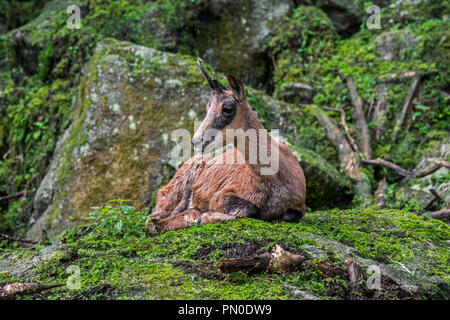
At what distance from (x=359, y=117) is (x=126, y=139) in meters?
4.86

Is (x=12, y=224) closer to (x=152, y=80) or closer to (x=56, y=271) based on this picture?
(x=152, y=80)

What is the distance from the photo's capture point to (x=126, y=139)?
770 centimetres

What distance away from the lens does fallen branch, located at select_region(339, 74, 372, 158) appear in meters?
8.80

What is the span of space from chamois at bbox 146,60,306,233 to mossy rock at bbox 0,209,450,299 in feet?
0.98

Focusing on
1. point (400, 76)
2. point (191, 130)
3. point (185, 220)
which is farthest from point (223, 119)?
point (400, 76)

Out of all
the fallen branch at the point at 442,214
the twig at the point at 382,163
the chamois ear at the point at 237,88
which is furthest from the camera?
the twig at the point at 382,163

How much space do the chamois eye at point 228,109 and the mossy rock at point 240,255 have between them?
121 cm

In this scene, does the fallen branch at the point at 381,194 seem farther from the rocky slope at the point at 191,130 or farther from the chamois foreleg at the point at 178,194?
the chamois foreleg at the point at 178,194

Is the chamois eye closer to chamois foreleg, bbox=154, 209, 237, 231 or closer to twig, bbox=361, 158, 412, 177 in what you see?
chamois foreleg, bbox=154, 209, 237, 231

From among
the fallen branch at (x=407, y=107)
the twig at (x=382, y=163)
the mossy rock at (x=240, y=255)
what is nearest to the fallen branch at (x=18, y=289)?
the mossy rock at (x=240, y=255)

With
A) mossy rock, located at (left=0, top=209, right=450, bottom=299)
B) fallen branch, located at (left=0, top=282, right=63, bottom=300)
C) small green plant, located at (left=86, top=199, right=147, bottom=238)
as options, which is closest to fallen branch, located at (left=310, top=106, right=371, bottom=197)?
mossy rock, located at (left=0, top=209, right=450, bottom=299)

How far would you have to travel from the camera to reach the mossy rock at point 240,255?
134 inches

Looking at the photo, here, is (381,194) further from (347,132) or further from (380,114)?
(380,114)
